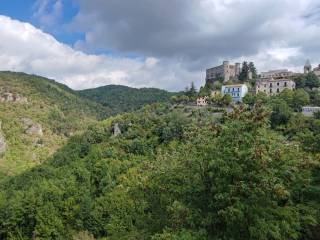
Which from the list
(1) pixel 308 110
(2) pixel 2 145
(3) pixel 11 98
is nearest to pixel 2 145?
(2) pixel 2 145

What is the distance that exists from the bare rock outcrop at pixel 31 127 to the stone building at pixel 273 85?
106306mm

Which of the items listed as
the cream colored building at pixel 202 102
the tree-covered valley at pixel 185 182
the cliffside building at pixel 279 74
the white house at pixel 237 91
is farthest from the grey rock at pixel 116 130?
the cliffside building at pixel 279 74

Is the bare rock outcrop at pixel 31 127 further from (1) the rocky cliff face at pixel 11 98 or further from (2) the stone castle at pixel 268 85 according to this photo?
(2) the stone castle at pixel 268 85

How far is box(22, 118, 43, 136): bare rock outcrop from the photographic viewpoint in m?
151

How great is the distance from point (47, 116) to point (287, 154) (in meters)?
165

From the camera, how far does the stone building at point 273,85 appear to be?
239 feet

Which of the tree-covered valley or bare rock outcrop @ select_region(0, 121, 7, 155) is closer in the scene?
the tree-covered valley

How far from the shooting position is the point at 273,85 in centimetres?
7488

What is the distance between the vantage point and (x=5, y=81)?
19688 centimetres

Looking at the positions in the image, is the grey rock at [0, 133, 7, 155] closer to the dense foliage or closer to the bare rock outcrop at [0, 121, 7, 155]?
the bare rock outcrop at [0, 121, 7, 155]

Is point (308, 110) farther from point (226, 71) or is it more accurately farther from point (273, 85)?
point (226, 71)

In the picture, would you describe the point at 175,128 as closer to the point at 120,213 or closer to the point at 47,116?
the point at 120,213

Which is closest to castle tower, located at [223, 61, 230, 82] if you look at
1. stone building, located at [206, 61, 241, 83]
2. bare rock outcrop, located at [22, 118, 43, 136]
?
stone building, located at [206, 61, 241, 83]

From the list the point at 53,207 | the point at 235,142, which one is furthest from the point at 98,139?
the point at 235,142
